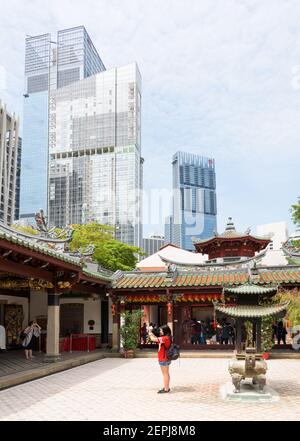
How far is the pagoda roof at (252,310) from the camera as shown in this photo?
1152 cm

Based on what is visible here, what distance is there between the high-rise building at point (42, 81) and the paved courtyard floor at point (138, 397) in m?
114

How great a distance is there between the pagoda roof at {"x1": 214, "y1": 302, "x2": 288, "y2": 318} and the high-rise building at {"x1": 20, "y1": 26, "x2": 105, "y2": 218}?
11723 centimetres

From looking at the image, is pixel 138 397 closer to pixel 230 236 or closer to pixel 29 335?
pixel 29 335

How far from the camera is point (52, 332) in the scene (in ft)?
53.9

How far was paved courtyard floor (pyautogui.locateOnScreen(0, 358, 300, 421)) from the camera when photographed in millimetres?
8781

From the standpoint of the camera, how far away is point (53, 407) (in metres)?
9.59

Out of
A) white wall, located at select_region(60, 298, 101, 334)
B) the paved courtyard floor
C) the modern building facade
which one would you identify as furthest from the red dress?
the modern building facade

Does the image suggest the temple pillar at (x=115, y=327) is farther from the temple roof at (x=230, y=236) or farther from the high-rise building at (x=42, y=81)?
the high-rise building at (x=42, y=81)

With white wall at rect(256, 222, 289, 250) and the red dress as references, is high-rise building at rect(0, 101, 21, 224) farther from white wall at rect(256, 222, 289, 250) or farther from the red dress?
the red dress

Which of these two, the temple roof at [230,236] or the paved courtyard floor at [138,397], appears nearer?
the paved courtyard floor at [138,397]

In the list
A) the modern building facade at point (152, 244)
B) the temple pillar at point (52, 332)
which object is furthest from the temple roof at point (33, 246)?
the modern building facade at point (152, 244)
